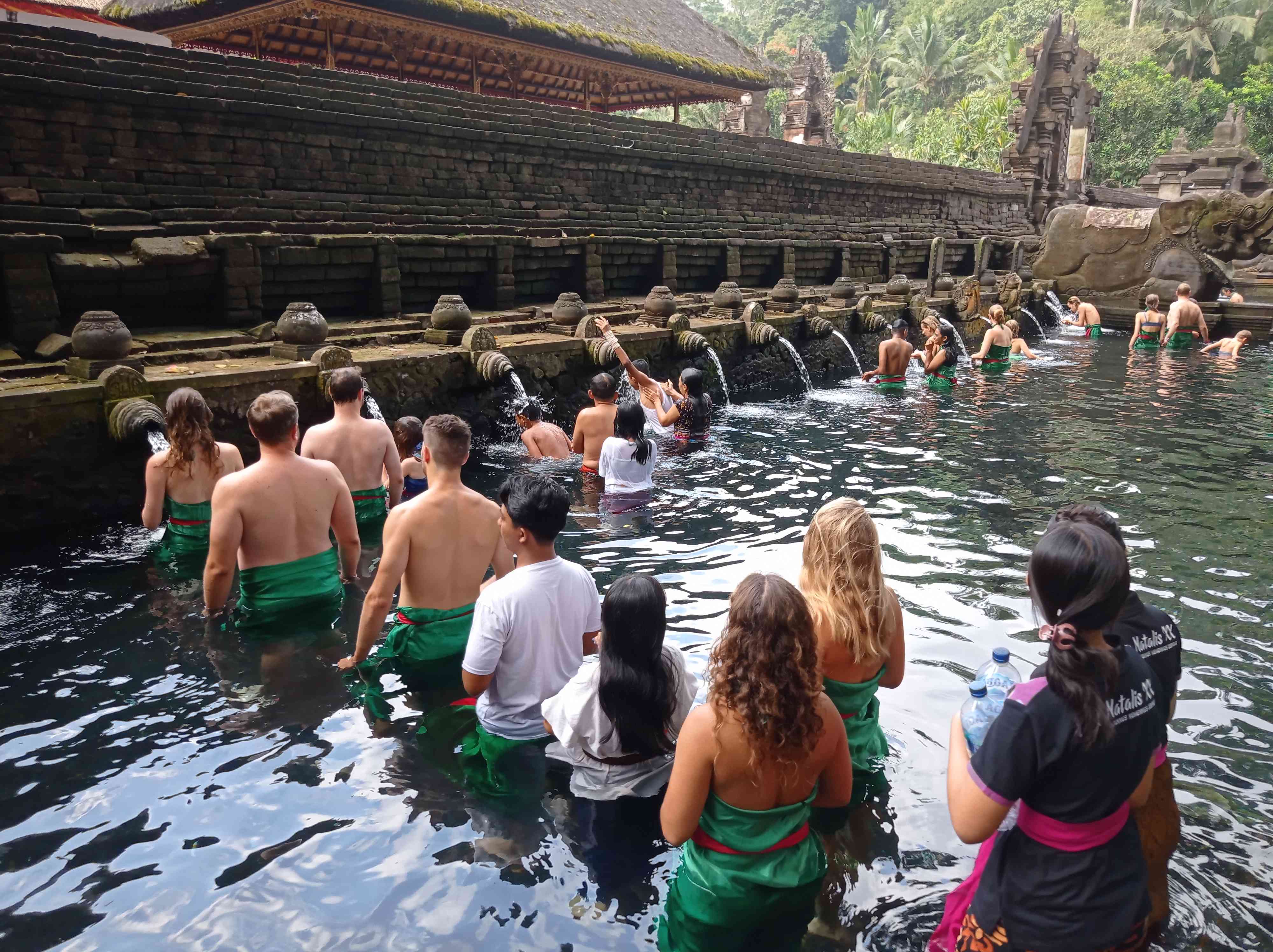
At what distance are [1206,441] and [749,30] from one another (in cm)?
5616

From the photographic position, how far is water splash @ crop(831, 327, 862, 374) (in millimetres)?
14219

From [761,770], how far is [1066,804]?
0.72m

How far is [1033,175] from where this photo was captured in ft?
102

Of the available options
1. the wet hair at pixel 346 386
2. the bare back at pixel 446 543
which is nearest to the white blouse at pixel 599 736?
the bare back at pixel 446 543

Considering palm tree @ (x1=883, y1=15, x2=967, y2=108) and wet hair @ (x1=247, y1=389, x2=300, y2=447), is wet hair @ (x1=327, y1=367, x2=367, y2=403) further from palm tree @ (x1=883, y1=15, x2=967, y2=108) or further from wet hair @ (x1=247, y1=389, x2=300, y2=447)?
palm tree @ (x1=883, y1=15, x2=967, y2=108)

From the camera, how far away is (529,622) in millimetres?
3191

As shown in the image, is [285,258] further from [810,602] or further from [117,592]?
[810,602]

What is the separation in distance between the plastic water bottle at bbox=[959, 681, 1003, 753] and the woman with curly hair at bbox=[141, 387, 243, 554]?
14.8ft

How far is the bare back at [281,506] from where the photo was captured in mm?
4258

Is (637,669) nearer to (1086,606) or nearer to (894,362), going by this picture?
(1086,606)

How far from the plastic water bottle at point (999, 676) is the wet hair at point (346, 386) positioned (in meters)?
4.32

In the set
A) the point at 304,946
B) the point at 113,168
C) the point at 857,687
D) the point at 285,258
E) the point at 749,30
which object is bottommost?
the point at 304,946

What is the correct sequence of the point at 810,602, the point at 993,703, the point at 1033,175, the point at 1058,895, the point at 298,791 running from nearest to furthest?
the point at 1058,895
the point at 993,703
the point at 810,602
the point at 298,791
the point at 1033,175

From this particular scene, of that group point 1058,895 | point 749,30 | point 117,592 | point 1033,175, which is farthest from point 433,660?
point 749,30
